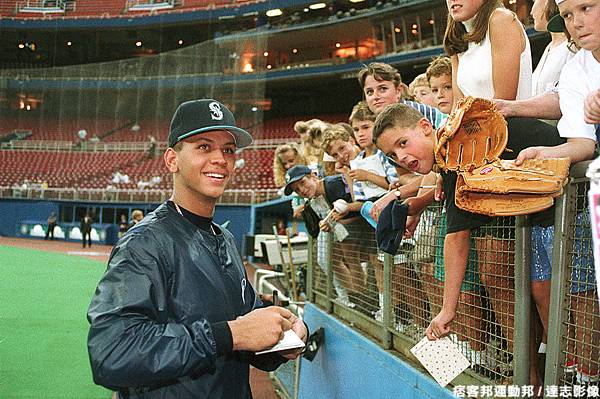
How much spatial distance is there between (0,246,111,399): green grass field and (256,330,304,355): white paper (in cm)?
265

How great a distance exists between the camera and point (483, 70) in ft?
6.79

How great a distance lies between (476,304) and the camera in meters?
1.98

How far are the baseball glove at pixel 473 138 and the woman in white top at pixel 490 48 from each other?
49 centimetres

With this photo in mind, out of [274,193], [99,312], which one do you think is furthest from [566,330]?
[274,193]

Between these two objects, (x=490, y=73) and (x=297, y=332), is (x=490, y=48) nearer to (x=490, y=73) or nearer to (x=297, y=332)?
(x=490, y=73)

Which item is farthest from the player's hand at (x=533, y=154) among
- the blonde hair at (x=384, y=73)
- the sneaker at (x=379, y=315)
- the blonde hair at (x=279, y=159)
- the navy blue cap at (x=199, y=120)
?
the blonde hair at (x=279, y=159)

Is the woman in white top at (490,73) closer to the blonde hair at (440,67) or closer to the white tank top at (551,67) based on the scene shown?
the white tank top at (551,67)

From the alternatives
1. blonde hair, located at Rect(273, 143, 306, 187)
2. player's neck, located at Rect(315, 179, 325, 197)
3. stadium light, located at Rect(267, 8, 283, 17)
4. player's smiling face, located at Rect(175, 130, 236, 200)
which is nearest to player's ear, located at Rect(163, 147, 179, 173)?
player's smiling face, located at Rect(175, 130, 236, 200)

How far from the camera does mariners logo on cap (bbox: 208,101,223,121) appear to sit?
64.5 inches

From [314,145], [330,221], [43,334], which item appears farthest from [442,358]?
[43,334]

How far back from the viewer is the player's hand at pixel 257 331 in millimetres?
1415

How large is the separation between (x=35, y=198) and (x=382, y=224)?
18.5 m

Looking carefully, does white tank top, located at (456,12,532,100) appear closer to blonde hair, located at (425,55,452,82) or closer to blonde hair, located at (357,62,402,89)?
blonde hair, located at (425,55,452,82)

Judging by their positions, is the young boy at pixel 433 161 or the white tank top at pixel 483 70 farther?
the white tank top at pixel 483 70
